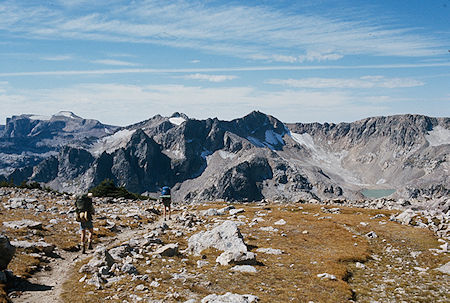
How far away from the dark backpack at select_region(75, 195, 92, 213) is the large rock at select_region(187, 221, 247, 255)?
830cm

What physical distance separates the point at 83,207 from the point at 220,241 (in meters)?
10.8

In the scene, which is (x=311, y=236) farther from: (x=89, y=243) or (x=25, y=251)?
(x=25, y=251)

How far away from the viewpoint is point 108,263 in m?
19.0

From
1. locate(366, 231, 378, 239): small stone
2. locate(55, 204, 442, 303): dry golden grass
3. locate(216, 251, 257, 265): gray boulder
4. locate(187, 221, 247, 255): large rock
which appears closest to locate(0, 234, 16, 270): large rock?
locate(55, 204, 442, 303): dry golden grass

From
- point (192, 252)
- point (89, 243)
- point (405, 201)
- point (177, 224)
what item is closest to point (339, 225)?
point (177, 224)

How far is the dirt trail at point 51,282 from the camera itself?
15041 mm

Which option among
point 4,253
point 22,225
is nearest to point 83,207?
point 22,225

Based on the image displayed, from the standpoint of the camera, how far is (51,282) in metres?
17.4

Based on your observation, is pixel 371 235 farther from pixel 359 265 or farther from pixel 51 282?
pixel 51 282

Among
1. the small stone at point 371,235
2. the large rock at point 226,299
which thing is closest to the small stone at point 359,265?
the small stone at point 371,235

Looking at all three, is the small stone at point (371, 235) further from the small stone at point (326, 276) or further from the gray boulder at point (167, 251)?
the gray boulder at point (167, 251)

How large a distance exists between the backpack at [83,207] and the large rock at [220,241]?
8156mm

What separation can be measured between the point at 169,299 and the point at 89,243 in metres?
12.5

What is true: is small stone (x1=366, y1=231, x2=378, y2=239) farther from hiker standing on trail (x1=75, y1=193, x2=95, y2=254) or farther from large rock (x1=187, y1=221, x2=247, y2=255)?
hiker standing on trail (x1=75, y1=193, x2=95, y2=254)
